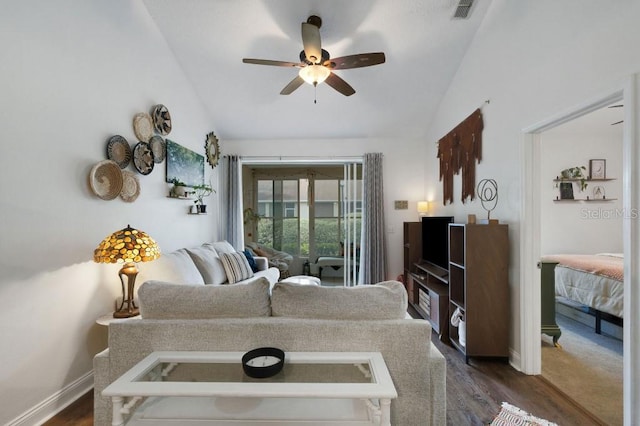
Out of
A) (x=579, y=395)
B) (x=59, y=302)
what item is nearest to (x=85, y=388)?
(x=59, y=302)

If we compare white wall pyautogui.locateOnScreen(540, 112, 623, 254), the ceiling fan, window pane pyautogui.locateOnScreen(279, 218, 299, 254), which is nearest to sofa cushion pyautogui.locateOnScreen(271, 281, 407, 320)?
the ceiling fan

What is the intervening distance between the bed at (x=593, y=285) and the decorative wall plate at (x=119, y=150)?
3968 mm

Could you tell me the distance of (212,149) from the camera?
449 centimetres

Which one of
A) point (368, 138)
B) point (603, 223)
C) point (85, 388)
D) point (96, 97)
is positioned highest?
point (368, 138)

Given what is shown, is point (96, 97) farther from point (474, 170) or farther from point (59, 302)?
point (474, 170)

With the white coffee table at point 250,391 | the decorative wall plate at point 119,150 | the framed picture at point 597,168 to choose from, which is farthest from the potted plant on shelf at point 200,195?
the framed picture at point 597,168

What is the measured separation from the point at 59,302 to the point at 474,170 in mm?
3796

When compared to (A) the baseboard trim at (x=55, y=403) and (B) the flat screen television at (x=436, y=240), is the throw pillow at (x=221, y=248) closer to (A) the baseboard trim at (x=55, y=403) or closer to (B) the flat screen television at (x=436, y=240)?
(A) the baseboard trim at (x=55, y=403)

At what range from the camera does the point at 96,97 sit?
2283 millimetres

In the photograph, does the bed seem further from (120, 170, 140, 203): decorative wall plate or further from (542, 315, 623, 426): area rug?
(120, 170, 140, 203): decorative wall plate

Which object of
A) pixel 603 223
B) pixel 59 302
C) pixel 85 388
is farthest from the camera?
pixel 603 223

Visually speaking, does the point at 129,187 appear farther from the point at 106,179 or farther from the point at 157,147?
the point at 157,147

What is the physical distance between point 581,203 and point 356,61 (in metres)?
4.10

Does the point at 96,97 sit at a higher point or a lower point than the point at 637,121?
higher
